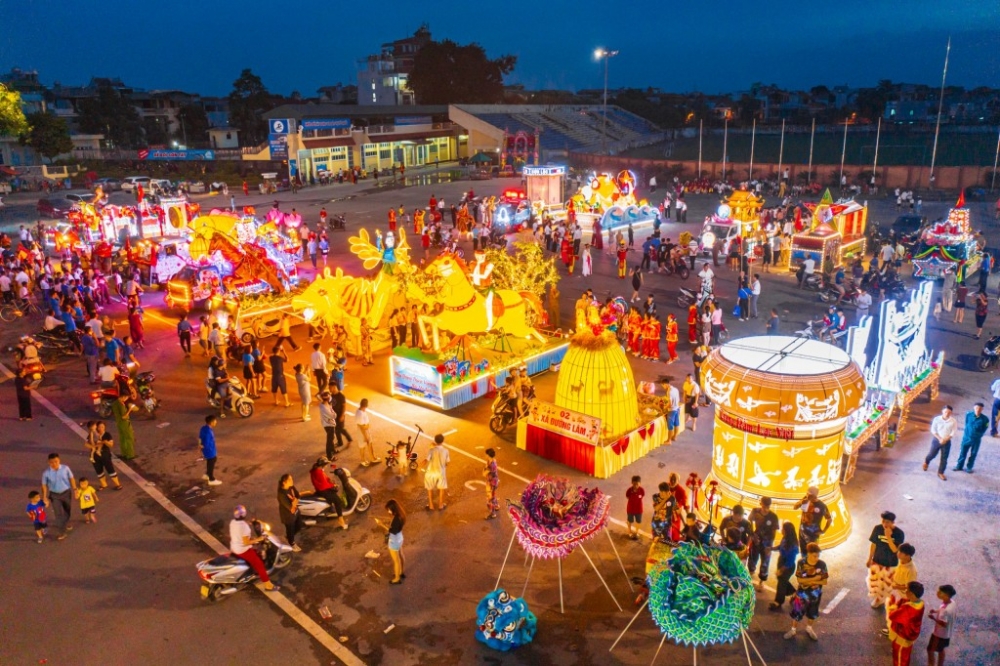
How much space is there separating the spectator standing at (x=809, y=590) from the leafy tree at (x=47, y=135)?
63.0 metres

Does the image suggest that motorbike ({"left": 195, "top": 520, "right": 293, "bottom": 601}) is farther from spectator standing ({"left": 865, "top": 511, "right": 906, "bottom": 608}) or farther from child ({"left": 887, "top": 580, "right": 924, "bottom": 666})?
spectator standing ({"left": 865, "top": 511, "right": 906, "bottom": 608})

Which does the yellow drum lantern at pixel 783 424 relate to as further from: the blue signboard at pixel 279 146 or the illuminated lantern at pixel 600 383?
the blue signboard at pixel 279 146

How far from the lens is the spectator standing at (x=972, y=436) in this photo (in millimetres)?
11359

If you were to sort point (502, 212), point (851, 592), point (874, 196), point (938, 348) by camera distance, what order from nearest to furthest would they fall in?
point (851, 592) → point (938, 348) → point (502, 212) → point (874, 196)

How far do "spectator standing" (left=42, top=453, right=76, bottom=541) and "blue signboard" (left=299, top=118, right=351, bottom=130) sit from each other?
144 ft

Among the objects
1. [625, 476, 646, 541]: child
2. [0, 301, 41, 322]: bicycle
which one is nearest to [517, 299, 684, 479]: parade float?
[625, 476, 646, 541]: child

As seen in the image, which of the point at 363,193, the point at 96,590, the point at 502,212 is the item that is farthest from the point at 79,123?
the point at 96,590

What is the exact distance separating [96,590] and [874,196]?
4428 cm

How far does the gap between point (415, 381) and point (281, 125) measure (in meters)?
41.6

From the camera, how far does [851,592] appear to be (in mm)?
8922

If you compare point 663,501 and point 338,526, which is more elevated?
point 663,501

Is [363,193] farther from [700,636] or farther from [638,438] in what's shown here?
→ [700,636]

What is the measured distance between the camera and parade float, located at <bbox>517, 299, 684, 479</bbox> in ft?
39.2

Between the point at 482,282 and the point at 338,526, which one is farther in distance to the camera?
the point at 482,282
